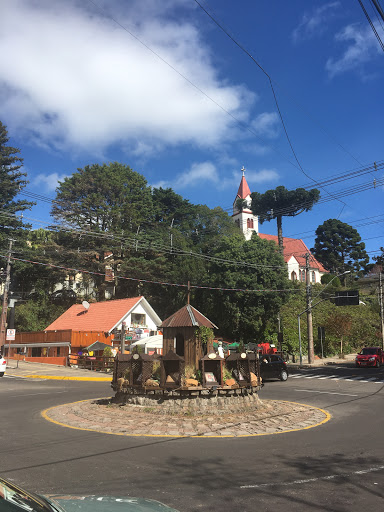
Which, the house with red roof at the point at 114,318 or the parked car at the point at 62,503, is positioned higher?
the house with red roof at the point at 114,318

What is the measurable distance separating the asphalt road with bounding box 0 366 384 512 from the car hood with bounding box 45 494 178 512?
189 cm

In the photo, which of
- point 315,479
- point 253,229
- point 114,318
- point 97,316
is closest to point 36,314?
point 97,316

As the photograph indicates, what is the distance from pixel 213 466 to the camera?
6805mm

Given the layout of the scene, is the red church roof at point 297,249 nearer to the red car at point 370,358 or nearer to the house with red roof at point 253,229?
the house with red roof at point 253,229

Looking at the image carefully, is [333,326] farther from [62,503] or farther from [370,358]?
[62,503]

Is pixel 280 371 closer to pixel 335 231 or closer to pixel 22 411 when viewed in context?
pixel 22 411

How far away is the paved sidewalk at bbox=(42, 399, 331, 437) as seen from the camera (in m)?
9.78

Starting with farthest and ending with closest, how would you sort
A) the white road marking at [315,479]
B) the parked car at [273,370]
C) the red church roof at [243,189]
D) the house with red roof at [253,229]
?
1. the red church roof at [243,189]
2. the house with red roof at [253,229]
3. the parked car at [273,370]
4. the white road marking at [315,479]

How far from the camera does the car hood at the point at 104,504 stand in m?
2.91

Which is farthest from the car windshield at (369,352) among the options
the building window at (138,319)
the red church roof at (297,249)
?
the red church roof at (297,249)

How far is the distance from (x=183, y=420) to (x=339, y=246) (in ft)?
269

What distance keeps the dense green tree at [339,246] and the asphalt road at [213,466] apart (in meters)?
78.0

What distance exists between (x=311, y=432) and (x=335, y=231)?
81.7 metres

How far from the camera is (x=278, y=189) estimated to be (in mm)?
82938
